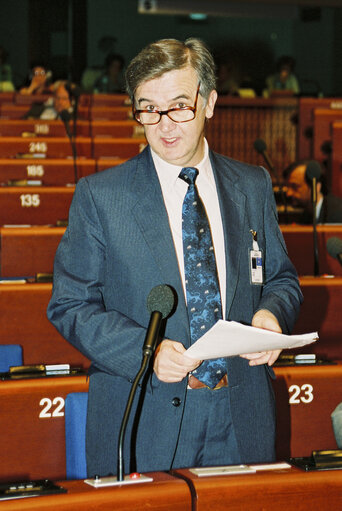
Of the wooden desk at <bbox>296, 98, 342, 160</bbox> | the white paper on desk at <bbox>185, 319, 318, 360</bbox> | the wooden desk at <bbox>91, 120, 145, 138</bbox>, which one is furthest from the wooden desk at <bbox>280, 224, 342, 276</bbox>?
the wooden desk at <bbox>296, 98, 342, 160</bbox>

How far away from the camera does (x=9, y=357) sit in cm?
268

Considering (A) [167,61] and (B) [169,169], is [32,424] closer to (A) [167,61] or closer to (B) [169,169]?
(B) [169,169]

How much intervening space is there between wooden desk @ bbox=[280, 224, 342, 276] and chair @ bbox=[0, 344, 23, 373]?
1947 millimetres

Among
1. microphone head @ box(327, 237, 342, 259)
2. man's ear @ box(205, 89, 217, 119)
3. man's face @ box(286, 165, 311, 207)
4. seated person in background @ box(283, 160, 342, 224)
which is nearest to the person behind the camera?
man's ear @ box(205, 89, 217, 119)

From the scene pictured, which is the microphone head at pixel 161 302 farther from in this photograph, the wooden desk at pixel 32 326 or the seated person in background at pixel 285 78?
the seated person in background at pixel 285 78

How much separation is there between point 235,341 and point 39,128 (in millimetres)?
6644

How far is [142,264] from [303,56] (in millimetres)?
13759

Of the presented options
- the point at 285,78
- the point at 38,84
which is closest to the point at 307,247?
the point at 38,84

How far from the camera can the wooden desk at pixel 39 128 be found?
789 centimetres

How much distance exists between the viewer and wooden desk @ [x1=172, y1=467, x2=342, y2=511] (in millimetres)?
1351

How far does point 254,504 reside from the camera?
1.37 metres

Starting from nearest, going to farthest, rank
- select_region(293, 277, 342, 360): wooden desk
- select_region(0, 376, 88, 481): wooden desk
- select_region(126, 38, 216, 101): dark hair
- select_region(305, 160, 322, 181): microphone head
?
select_region(126, 38, 216, 101): dark hair
select_region(0, 376, 88, 481): wooden desk
select_region(293, 277, 342, 360): wooden desk
select_region(305, 160, 322, 181): microphone head

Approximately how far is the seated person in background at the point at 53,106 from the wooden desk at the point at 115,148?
134cm

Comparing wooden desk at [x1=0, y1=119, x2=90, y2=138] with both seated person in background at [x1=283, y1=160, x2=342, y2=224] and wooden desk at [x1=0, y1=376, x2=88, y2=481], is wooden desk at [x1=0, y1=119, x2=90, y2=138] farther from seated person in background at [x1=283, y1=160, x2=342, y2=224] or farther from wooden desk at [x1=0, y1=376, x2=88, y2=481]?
wooden desk at [x1=0, y1=376, x2=88, y2=481]
